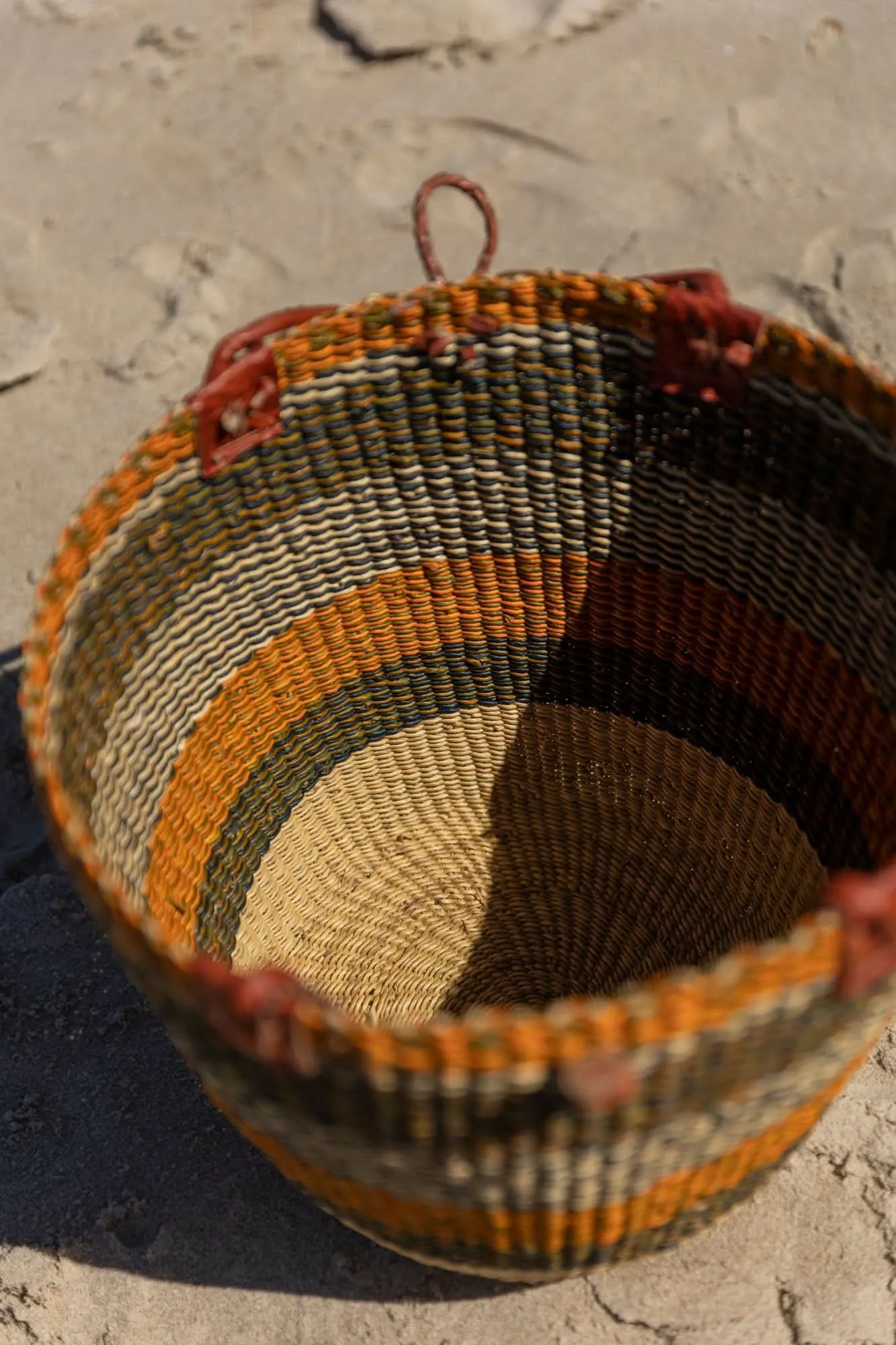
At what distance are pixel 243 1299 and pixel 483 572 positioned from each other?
77cm

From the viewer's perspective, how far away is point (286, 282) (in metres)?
2.08

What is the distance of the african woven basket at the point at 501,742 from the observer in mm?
723

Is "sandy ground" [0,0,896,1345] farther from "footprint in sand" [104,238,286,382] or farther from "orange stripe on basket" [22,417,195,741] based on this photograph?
"orange stripe on basket" [22,417,195,741]

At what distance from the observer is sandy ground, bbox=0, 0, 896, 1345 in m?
A: 1.17

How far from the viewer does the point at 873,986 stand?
2.40ft

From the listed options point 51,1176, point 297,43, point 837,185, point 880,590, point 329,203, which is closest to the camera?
point 880,590

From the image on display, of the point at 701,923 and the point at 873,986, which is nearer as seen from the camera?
the point at 873,986

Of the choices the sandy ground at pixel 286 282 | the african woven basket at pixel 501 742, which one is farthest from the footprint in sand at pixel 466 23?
the african woven basket at pixel 501 742

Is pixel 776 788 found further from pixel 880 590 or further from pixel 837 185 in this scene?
pixel 837 185

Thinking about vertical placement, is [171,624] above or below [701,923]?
above

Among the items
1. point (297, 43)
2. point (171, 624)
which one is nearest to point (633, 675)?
point (171, 624)

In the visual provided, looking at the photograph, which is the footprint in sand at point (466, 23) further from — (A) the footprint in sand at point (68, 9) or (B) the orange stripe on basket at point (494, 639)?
(B) the orange stripe on basket at point (494, 639)

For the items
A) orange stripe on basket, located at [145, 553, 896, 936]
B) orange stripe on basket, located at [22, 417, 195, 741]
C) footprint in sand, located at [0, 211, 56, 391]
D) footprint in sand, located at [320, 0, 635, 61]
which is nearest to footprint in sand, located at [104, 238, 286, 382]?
footprint in sand, located at [0, 211, 56, 391]

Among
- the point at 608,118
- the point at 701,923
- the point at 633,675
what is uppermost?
the point at 608,118
